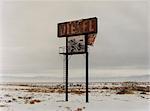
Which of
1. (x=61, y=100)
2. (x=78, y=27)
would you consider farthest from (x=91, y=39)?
(x=61, y=100)

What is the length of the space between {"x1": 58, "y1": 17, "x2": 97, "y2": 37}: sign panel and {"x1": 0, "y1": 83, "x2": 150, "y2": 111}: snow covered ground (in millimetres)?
1765

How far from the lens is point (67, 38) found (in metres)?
10.7

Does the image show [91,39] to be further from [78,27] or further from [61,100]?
[61,100]

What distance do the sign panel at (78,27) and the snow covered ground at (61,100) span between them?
1.77 metres

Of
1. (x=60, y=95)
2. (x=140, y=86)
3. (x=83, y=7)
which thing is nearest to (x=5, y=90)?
(x=60, y=95)

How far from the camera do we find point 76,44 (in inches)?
414

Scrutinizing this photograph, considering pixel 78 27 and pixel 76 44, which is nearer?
pixel 78 27

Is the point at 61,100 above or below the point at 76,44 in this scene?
below

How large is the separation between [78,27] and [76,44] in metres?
0.56

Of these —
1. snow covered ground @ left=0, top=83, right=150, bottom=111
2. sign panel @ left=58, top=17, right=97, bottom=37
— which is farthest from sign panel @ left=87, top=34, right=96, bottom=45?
snow covered ground @ left=0, top=83, right=150, bottom=111

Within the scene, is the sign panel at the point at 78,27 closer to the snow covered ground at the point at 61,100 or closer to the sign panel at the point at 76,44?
the sign panel at the point at 76,44

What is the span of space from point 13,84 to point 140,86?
3622 millimetres

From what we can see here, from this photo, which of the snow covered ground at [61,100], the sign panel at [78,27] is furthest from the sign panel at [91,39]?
the snow covered ground at [61,100]

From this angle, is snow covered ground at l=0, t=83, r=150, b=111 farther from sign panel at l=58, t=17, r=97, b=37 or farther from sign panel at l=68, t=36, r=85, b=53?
sign panel at l=58, t=17, r=97, b=37
